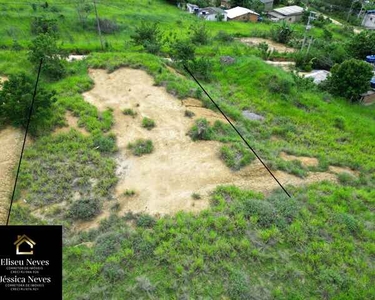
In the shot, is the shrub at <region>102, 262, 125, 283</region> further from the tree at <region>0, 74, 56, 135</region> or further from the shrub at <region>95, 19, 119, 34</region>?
the shrub at <region>95, 19, 119, 34</region>

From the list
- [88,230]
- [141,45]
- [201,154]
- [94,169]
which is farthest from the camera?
[141,45]

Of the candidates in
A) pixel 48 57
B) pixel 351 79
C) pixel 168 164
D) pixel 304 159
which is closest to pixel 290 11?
pixel 351 79

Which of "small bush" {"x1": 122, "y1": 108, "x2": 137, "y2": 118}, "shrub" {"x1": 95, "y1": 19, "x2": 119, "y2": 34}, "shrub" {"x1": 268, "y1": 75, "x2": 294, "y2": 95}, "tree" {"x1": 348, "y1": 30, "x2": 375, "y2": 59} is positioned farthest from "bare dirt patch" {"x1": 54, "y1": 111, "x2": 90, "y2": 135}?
"tree" {"x1": 348, "y1": 30, "x2": 375, "y2": 59}

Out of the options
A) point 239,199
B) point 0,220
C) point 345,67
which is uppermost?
point 345,67

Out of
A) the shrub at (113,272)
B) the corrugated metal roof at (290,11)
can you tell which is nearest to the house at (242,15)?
the corrugated metal roof at (290,11)

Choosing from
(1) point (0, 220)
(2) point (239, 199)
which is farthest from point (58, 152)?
(2) point (239, 199)

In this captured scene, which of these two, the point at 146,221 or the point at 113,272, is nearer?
the point at 113,272

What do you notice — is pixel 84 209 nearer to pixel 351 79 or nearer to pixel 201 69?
pixel 201 69

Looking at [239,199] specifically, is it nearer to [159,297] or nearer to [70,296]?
[159,297]
